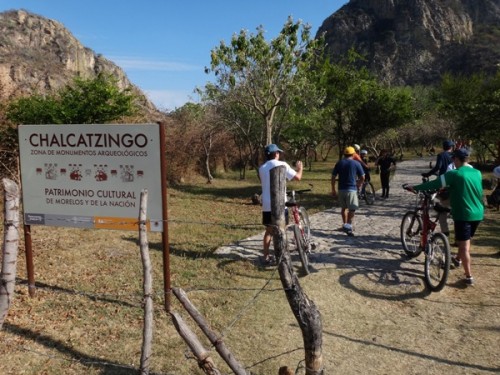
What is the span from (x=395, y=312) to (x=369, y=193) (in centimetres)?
843

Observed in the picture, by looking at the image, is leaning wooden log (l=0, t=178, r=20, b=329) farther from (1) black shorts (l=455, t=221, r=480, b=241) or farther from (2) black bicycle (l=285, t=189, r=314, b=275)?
(1) black shorts (l=455, t=221, r=480, b=241)

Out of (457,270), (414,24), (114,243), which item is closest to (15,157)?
(114,243)

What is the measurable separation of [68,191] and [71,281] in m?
1.53

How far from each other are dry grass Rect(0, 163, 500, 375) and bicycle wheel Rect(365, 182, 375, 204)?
4.91 metres

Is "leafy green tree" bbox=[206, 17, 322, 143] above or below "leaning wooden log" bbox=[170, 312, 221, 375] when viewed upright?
above

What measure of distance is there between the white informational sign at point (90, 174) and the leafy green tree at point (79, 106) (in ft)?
25.6

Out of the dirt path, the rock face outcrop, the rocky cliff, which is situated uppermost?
the rock face outcrop

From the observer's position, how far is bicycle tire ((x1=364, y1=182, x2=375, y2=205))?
42.1ft

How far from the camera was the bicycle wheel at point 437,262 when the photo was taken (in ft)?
17.5

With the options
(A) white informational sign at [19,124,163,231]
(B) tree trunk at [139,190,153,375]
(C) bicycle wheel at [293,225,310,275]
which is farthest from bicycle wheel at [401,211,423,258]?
(B) tree trunk at [139,190,153,375]

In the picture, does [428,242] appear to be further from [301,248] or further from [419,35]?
[419,35]

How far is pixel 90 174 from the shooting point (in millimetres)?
5125

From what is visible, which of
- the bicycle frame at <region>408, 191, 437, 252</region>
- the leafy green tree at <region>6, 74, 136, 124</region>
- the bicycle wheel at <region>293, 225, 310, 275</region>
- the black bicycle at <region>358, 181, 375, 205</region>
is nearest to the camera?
the bicycle wheel at <region>293, 225, 310, 275</region>

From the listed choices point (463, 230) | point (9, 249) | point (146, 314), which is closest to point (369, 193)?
point (463, 230)
